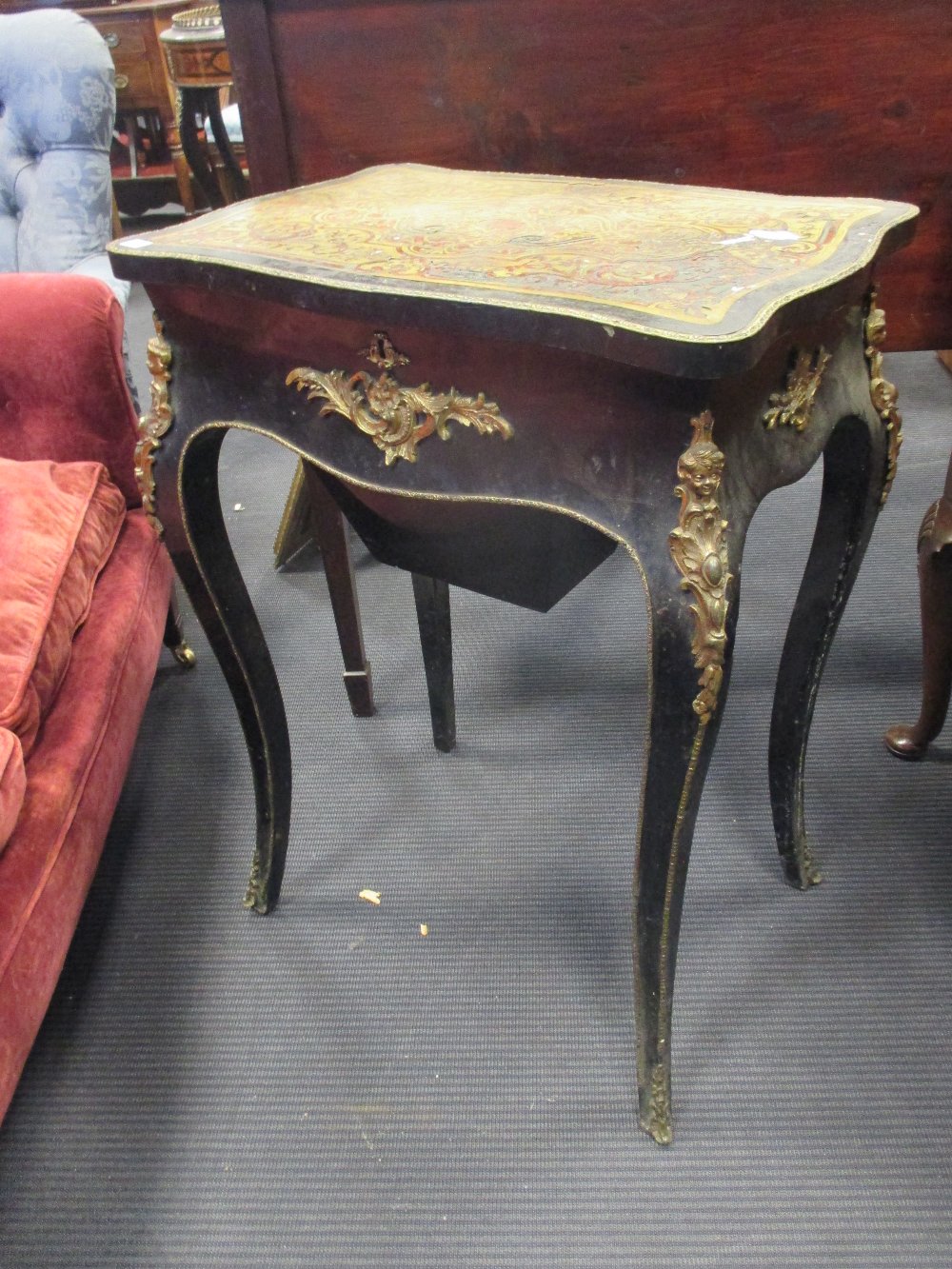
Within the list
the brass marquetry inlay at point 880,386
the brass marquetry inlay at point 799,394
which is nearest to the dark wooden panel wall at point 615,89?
the brass marquetry inlay at point 880,386

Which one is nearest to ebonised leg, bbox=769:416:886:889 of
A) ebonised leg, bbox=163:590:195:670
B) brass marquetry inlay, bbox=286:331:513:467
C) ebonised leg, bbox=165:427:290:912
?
brass marquetry inlay, bbox=286:331:513:467

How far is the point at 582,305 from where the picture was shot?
615 millimetres

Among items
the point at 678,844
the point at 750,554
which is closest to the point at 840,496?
the point at 678,844

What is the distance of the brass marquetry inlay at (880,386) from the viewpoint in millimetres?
799

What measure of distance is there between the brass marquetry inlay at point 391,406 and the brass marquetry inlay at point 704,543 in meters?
0.14

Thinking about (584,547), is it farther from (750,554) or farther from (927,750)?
(750,554)

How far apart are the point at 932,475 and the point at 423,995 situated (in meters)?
1.52

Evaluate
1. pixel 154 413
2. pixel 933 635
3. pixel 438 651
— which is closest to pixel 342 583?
pixel 438 651

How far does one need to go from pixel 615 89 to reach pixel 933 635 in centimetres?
79

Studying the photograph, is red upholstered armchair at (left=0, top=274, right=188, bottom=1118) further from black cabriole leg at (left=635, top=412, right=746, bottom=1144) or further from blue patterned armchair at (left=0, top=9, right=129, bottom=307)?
black cabriole leg at (left=635, top=412, right=746, bottom=1144)

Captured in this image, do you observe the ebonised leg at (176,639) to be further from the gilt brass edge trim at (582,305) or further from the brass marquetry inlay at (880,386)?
the brass marquetry inlay at (880,386)

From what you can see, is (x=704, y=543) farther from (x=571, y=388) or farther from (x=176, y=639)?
(x=176, y=639)

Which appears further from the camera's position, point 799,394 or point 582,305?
point 799,394

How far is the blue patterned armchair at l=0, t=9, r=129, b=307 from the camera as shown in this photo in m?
1.56
